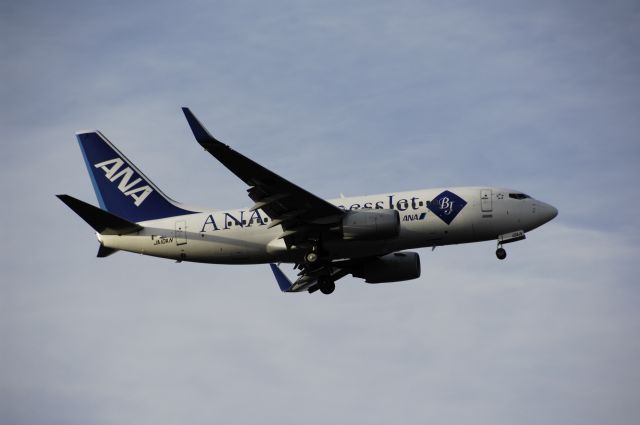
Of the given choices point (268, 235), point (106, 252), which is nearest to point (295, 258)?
point (268, 235)

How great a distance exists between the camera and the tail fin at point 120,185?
52.6 meters

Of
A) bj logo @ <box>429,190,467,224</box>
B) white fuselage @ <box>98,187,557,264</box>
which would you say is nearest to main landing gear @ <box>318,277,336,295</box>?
white fuselage @ <box>98,187,557,264</box>

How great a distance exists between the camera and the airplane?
48.1 meters

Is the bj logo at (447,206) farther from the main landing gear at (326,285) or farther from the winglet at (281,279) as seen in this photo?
the winglet at (281,279)

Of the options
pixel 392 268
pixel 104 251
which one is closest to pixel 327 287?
pixel 392 268

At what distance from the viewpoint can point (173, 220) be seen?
5156 centimetres

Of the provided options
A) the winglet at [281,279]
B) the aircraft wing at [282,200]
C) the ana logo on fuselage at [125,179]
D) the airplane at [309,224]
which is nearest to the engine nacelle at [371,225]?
the airplane at [309,224]

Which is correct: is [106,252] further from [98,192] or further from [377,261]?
[377,261]

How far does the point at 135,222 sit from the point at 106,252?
231 cm

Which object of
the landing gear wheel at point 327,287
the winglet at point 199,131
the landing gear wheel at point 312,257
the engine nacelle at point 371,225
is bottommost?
the landing gear wheel at point 327,287

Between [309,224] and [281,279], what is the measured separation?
10123mm

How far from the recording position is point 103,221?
50.4m

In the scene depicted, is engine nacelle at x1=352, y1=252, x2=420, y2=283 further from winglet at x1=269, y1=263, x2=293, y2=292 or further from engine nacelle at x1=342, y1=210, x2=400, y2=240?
engine nacelle at x1=342, y1=210, x2=400, y2=240

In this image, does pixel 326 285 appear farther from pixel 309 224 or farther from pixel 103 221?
pixel 103 221
